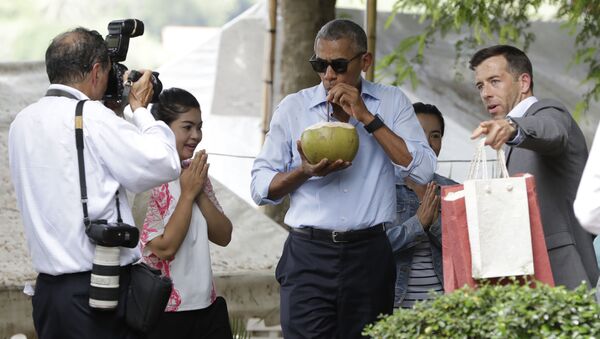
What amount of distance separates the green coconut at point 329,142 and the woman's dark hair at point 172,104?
0.80 meters

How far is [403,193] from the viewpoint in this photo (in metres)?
6.16

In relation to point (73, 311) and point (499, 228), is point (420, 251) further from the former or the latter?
point (73, 311)

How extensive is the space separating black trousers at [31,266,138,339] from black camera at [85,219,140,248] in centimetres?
20

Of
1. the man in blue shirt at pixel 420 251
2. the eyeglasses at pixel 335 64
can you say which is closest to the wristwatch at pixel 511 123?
the eyeglasses at pixel 335 64

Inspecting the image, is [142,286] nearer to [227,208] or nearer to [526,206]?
[526,206]

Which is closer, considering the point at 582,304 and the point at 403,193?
the point at 582,304

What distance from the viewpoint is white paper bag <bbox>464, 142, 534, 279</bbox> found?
14.3 ft

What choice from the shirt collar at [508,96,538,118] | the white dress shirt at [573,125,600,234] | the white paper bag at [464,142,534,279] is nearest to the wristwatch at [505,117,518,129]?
the white paper bag at [464,142,534,279]

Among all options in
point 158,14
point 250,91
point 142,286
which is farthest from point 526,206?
point 158,14

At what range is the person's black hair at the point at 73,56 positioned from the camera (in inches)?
188

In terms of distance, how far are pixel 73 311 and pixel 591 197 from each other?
2178mm

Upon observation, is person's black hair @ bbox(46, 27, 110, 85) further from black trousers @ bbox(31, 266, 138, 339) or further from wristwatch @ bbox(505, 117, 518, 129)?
wristwatch @ bbox(505, 117, 518, 129)

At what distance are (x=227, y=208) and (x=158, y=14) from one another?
31177mm

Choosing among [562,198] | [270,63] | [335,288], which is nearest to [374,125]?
[335,288]
